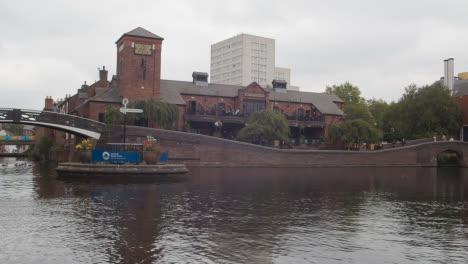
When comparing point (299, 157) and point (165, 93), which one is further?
point (165, 93)

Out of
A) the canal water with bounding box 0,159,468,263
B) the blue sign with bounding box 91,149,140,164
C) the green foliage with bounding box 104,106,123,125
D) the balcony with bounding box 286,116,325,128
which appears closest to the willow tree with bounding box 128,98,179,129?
the green foliage with bounding box 104,106,123,125

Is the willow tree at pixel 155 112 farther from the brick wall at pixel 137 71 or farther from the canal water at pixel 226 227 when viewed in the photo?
the canal water at pixel 226 227

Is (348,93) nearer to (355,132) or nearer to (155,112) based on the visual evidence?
(355,132)

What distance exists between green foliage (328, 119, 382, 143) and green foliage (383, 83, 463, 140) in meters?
9.79

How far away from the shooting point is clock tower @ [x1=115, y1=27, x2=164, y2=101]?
56.6 metres

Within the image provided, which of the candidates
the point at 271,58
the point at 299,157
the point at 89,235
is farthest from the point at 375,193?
the point at 271,58

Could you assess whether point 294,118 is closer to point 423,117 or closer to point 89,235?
point 423,117

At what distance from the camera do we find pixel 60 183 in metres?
26.9

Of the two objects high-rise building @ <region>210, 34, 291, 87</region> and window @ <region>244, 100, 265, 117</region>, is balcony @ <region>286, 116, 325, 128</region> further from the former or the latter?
high-rise building @ <region>210, 34, 291, 87</region>

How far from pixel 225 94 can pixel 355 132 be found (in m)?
19.3

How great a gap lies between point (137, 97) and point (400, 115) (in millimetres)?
39243

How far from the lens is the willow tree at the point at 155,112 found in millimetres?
51469

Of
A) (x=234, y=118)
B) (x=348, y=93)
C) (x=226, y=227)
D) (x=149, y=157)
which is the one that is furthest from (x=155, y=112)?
(x=348, y=93)

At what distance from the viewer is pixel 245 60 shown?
162 meters
